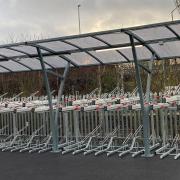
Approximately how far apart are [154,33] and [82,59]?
10.3 ft

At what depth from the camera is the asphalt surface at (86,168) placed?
7469mm

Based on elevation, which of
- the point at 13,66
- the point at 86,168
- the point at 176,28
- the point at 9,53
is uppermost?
the point at 176,28

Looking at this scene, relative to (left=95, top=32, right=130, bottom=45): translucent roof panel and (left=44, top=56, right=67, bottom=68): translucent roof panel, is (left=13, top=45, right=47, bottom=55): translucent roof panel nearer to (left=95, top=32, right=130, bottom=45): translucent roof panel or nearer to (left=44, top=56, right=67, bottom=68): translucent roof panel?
(left=44, top=56, right=67, bottom=68): translucent roof panel

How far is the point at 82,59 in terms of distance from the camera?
10.9 metres

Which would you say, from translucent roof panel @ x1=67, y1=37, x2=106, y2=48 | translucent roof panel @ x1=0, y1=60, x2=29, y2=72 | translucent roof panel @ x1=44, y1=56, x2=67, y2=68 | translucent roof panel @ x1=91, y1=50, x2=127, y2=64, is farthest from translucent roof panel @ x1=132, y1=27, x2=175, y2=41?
translucent roof panel @ x1=0, y1=60, x2=29, y2=72

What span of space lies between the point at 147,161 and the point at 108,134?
96.4 inches

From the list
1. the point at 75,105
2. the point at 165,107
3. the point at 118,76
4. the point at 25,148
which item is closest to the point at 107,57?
the point at 75,105

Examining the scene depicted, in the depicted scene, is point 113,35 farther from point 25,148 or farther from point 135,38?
point 25,148

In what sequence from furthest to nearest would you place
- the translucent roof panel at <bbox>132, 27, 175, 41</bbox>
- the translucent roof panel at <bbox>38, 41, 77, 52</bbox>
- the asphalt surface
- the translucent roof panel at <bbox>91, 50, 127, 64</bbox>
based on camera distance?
the translucent roof panel at <bbox>91, 50, 127, 64</bbox> < the translucent roof panel at <bbox>38, 41, 77, 52</bbox> < the translucent roof panel at <bbox>132, 27, 175, 41</bbox> < the asphalt surface

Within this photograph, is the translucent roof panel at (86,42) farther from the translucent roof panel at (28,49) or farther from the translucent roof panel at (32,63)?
the translucent roof panel at (32,63)

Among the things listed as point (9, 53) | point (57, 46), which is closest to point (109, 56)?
point (57, 46)

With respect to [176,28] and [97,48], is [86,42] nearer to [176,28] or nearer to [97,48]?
[97,48]

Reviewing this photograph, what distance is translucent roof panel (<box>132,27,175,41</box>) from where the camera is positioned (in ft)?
26.2

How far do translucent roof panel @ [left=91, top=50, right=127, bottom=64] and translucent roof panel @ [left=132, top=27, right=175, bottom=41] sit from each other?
7.33ft
